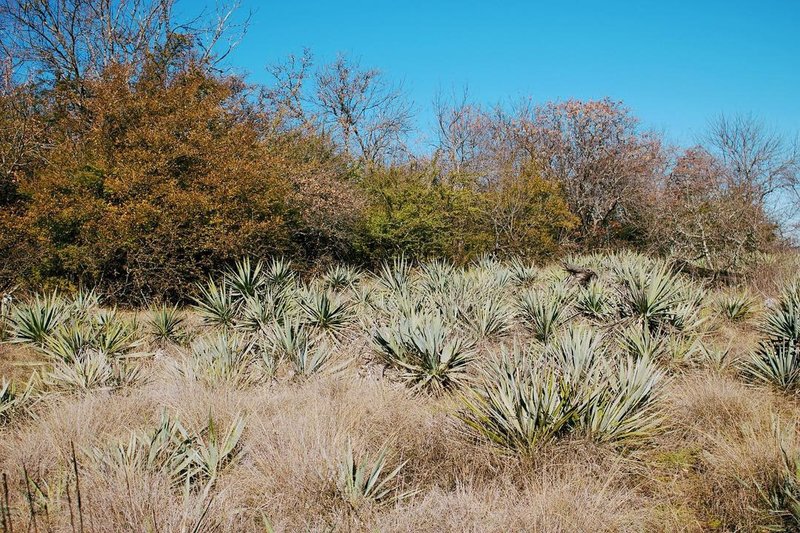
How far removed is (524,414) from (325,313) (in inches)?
182

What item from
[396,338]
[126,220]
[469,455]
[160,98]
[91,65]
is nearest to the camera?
[469,455]

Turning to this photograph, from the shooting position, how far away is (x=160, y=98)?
1362 cm

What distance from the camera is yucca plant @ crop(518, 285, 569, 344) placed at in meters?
7.67

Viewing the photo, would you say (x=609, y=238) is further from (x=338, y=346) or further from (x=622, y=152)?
(x=338, y=346)

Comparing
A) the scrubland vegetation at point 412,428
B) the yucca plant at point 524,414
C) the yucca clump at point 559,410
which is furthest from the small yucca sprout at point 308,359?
the yucca plant at point 524,414

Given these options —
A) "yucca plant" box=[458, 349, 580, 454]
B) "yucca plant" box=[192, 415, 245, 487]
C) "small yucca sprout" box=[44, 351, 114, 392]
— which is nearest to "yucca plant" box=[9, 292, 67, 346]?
"small yucca sprout" box=[44, 351, 114, 392]

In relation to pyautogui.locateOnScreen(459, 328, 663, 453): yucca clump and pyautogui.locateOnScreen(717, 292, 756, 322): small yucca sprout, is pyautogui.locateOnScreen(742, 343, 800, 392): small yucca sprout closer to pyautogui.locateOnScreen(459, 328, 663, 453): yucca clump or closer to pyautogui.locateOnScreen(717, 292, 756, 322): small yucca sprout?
pyautogui.locateOnScreen(459, 328, 663, 453): yucca clump

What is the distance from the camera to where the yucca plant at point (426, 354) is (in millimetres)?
6031

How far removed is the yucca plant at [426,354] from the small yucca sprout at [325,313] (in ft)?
5.70

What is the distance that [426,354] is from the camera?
241 inches

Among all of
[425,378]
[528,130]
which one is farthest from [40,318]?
[528,130]

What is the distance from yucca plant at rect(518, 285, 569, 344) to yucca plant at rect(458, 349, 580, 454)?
3061mm

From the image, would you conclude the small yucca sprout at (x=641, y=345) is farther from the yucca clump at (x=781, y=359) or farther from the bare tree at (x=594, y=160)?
the bare tree at (x=594, y=160)

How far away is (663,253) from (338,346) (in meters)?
15.7
